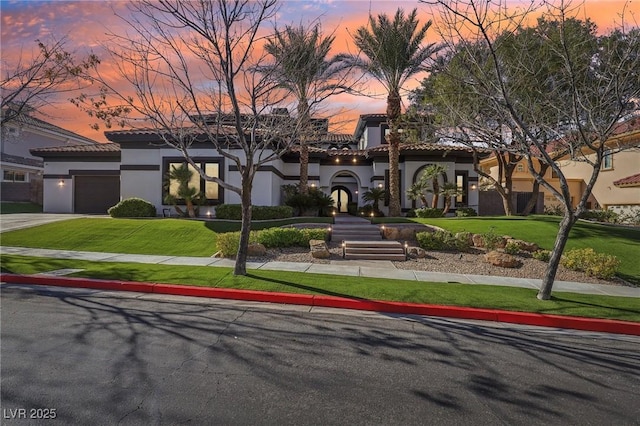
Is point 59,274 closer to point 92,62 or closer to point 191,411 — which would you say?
point 92,62

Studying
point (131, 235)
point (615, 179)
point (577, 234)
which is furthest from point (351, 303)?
point (615, 179)

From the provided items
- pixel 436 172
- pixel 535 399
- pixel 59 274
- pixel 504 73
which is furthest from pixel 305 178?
pixel 535 399

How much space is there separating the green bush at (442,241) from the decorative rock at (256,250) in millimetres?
6790

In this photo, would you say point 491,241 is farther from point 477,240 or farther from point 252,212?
point 252,212

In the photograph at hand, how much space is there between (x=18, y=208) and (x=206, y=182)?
18.7m

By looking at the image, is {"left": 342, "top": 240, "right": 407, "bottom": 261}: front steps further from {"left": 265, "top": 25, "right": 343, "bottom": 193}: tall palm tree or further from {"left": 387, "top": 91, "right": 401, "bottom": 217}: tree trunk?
{"left": 387, "top": 91, "right": 401, "bottom": 217}: tree trunk

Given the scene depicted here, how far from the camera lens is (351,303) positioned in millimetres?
7398

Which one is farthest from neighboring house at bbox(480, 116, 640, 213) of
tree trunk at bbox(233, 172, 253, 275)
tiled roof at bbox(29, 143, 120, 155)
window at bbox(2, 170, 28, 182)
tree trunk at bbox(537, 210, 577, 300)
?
window at bbox(2, 170, 28, 182)

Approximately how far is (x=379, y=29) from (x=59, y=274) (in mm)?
18531

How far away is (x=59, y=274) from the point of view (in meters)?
9.25

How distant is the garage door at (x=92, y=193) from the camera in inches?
983

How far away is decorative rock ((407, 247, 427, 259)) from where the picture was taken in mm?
13625

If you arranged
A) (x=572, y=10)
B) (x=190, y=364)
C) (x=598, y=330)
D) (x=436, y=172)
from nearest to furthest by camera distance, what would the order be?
(x=190, y=364) → (x=598, y=330) → (x=572, y=10) → (x=436, y=172)

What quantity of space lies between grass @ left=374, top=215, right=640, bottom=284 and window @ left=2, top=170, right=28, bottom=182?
36.0 m
